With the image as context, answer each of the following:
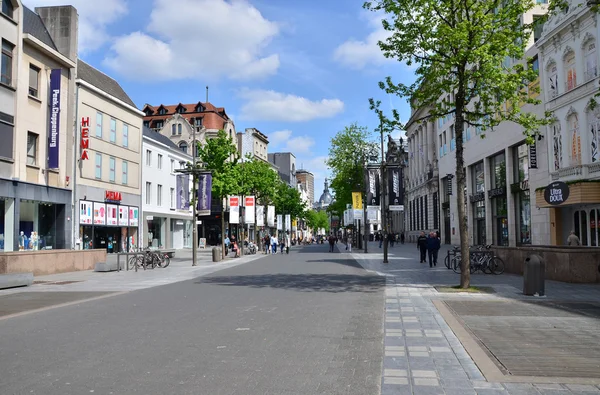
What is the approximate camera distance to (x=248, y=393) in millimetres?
5008

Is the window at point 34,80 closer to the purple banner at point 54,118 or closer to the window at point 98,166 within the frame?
the purple banner at point 54,118

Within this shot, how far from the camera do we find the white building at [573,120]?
25.2m

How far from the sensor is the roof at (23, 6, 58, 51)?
29.6 m

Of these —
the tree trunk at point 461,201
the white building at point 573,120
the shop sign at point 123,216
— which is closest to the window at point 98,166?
the shop sign at point 123,216

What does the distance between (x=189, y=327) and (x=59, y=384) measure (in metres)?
3.43

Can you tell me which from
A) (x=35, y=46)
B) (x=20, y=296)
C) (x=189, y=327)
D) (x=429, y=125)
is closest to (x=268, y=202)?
(x=429, y=125)

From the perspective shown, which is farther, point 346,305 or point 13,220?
point 13,220

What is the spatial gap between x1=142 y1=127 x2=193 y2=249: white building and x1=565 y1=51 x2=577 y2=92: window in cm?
3138

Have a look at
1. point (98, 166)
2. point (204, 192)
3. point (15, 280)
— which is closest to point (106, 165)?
point (98, 166)

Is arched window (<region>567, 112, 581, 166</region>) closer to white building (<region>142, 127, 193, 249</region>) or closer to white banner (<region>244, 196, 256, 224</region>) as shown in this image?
white banner (<region>244, 196, 256, 224</region>)

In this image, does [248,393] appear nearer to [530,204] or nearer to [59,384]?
[59,384]

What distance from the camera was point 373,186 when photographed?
34.8 meters

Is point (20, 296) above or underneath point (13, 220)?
underneath

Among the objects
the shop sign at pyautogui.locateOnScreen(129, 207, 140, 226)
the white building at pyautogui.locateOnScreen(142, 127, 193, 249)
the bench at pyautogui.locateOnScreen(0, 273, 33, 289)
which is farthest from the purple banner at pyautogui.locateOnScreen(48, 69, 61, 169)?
the white building at pyautogui.locateOnScreen(142, 127, 193, 249)
